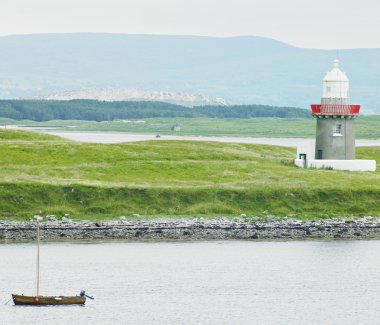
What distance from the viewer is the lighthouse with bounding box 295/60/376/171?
97.9 m

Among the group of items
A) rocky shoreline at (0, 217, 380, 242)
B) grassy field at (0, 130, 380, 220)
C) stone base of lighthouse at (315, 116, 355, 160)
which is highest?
stone base of lighthouse at (315, 116, 355, 160)

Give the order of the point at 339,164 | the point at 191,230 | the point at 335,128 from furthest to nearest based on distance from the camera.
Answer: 1. the point at 339,164
2. the point at 335,128
3. the point at 191,230

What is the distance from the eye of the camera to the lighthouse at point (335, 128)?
321 ft

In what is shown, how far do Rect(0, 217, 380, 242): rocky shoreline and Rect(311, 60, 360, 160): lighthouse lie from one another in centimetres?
1652

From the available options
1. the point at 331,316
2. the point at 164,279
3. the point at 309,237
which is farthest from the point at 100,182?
the point at 331,316

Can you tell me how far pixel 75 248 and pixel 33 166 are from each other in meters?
21.1

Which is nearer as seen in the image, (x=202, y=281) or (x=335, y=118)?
(x=202, y=281)

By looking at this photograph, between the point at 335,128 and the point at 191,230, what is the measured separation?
75.3 feet

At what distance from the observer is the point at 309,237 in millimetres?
81000

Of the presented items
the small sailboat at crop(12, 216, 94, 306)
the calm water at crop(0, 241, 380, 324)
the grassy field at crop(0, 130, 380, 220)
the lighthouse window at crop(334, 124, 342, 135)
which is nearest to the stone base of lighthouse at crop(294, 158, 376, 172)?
the grassy field at crop(0, 130, 380, 220)

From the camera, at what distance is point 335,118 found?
9862cm

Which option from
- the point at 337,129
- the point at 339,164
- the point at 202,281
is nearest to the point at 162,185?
the point at 337,129

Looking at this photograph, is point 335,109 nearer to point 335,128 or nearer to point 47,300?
point 335,128

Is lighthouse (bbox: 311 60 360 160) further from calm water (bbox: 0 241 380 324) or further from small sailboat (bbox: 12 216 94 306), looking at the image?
small sailboat (bbox: 12 216 94 306)
